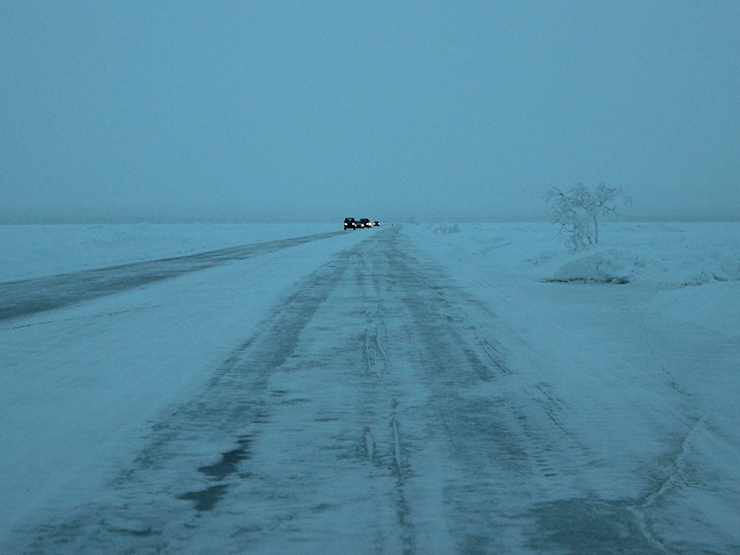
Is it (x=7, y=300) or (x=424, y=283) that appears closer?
(x=7, y=300)

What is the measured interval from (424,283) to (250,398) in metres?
10.2

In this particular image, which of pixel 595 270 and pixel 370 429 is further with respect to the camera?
pixel 595 270

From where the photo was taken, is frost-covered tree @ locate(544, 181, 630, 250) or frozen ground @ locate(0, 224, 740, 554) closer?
frozen ground @ locate(0, 224, 740, 554)

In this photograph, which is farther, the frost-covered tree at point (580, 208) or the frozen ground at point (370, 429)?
the frost-covered tree at point (580, 208)

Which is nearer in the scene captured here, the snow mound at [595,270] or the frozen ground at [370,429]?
the frozen ground at [370,429]

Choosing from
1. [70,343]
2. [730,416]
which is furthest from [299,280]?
[730,416]

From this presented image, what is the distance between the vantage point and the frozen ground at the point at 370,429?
3197 mm

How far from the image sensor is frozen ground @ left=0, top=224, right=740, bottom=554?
10.5 feet

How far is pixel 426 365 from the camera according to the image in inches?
269

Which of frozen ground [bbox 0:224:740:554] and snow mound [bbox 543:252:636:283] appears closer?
frozen ground [bbox 0:224:740:554]

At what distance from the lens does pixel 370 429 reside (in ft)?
15.4

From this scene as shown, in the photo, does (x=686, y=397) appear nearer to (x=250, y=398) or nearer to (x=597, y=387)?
(x=597, y=387)

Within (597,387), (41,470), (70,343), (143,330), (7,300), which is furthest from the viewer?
(7,300)

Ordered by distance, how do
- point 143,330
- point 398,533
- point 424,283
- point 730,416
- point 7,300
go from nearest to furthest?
point 398,533
point 730,416
point 143,330
point 7,300
point 424,283
